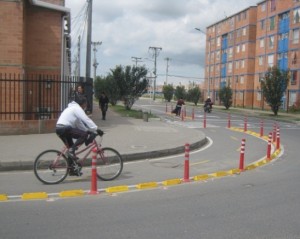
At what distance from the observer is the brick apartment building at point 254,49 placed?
185ft

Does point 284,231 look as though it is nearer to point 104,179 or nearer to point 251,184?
point 251,184

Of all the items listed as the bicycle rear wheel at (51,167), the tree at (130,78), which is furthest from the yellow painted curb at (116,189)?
the tree at (130,78)

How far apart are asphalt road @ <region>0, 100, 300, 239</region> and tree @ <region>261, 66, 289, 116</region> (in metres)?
33.2

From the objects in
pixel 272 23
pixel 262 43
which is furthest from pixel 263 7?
pixel 262 43

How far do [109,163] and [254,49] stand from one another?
2601 inches

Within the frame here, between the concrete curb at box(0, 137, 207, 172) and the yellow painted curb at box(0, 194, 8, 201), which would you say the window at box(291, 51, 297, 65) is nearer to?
the concrete curb at box(0, 137, 207, 172)

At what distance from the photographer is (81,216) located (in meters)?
6.45

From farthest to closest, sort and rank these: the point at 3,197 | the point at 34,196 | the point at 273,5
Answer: the point at 273,5 < the point at 34,196 < the point at 3,197

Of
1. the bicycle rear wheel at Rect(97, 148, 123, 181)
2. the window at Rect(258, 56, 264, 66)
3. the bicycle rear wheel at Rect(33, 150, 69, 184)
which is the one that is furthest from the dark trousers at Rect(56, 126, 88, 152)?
the window at Rect(258, 56, 264, 66)

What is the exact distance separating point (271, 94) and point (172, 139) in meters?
27.9

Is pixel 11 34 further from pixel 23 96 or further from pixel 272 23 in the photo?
pixel 272 23

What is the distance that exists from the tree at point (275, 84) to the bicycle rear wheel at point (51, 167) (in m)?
35.7

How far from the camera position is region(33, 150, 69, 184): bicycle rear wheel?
8900 mm

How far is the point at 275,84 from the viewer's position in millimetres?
41875
